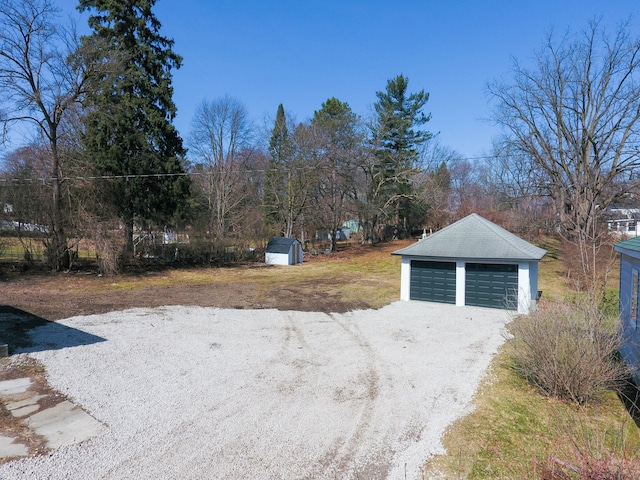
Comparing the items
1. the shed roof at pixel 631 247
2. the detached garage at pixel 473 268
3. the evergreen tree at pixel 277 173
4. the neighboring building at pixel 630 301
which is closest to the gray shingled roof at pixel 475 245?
the detached garage at pixel 473 268

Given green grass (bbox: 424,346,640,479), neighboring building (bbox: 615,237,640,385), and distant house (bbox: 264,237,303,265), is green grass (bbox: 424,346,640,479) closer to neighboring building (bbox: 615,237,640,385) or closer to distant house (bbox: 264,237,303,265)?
neighboring building (bbox: 615,237,640,385)

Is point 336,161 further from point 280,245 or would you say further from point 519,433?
point 519,433

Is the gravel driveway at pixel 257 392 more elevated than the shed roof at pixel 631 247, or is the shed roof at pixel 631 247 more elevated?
the shed roof at pixel 631 247

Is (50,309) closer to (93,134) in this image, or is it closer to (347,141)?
(93,134)

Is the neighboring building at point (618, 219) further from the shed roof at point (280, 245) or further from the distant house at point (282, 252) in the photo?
the shed roof at point (280, 245)

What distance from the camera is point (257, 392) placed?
602 centimetres

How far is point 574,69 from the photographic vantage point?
21.4 meters

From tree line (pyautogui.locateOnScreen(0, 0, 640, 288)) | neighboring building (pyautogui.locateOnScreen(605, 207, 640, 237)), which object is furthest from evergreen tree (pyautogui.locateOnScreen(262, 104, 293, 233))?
neighboring building (pyautogui.locateOnScreen(605, 207, 640, 237))

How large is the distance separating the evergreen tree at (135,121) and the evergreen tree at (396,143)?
53.7 feet

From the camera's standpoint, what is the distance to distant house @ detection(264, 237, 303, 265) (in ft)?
86.0

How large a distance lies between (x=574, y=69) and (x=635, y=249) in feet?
62.8

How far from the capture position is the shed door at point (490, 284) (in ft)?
42.5

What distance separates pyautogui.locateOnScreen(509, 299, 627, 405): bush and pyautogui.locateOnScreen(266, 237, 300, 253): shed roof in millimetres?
20490

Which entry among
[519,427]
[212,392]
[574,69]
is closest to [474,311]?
[519,427]
